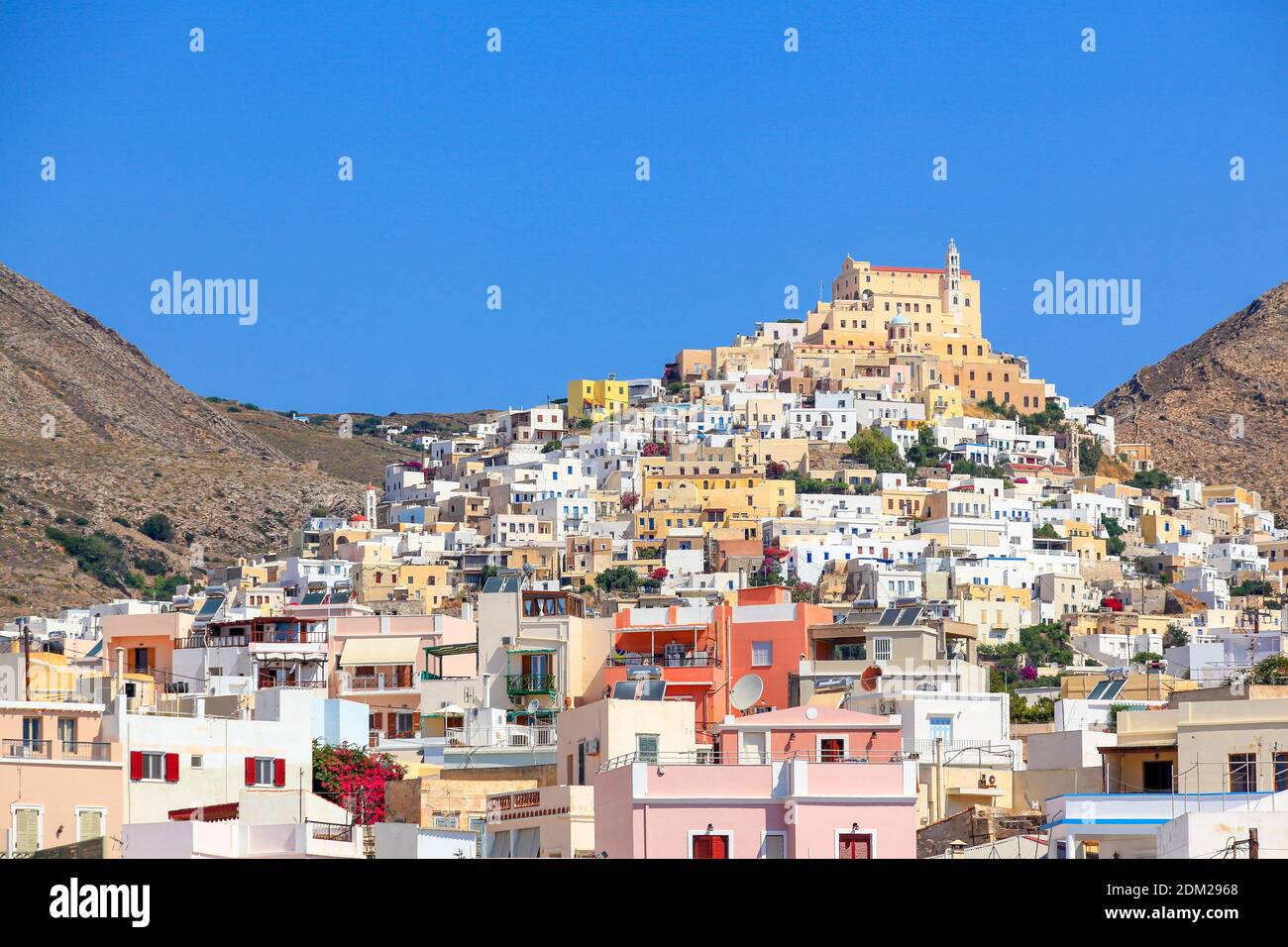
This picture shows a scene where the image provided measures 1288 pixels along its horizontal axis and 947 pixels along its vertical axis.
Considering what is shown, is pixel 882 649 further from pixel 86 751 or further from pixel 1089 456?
pixel 1089 456

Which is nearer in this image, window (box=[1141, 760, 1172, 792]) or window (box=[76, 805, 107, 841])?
window (box=[1141, 760, 1172, 792])

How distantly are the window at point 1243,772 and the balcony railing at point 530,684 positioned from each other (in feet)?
54.6

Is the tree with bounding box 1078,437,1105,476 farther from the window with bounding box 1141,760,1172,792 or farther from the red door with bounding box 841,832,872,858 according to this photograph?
the red door with bounding box 841,832,872,858

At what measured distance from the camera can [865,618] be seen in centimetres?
4869

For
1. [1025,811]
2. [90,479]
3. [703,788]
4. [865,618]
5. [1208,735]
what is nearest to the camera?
[703,788]

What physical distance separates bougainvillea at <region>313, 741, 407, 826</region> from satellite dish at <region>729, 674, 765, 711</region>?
607 cm

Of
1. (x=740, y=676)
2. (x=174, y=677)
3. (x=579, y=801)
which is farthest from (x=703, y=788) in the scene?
(x=174, y=677)

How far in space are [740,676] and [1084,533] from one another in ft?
271

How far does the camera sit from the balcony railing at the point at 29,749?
28.1 metres

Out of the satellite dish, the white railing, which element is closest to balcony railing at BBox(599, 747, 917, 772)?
the white railing

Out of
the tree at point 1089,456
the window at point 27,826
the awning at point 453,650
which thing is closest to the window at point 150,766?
the window at point 27,826

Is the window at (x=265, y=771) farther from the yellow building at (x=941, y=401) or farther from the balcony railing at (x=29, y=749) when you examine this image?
the yellow building at (x=941, y=401)

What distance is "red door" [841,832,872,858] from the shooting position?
2342cm

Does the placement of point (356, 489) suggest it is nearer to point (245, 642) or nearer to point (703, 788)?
point (245, 642)
